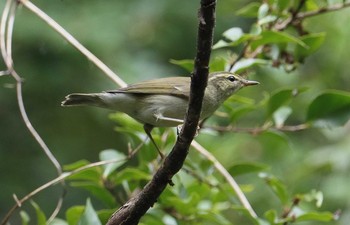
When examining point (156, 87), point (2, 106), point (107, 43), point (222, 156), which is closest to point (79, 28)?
point (107, 43)

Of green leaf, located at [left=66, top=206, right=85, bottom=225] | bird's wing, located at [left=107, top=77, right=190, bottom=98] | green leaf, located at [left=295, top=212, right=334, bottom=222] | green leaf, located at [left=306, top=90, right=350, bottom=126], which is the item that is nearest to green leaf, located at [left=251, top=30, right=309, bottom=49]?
green leaf, located at [left=306, top=90, right=350, bottom=126]

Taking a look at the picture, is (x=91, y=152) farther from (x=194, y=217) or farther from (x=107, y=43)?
(x=194, y=217)

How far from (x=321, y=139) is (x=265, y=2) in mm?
3493

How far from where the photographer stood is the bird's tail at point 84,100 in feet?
11.2

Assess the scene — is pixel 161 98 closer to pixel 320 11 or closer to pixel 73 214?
pixel 73 214

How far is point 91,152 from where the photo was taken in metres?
6.80

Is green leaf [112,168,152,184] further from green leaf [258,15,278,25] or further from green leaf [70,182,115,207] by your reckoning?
green leaf [258,15,278,25]

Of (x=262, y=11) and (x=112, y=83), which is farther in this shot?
(x=112, y=83)

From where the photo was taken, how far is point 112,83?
5.98m

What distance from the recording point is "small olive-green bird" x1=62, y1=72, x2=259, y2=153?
319 cm

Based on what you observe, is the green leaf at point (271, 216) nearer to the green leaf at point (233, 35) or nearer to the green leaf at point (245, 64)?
the green leaf at point (245, 64)

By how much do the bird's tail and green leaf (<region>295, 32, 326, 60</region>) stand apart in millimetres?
1073

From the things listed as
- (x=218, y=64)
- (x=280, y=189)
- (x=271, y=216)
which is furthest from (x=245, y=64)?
(x=271, y=216)

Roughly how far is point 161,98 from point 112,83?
8.90 feet
